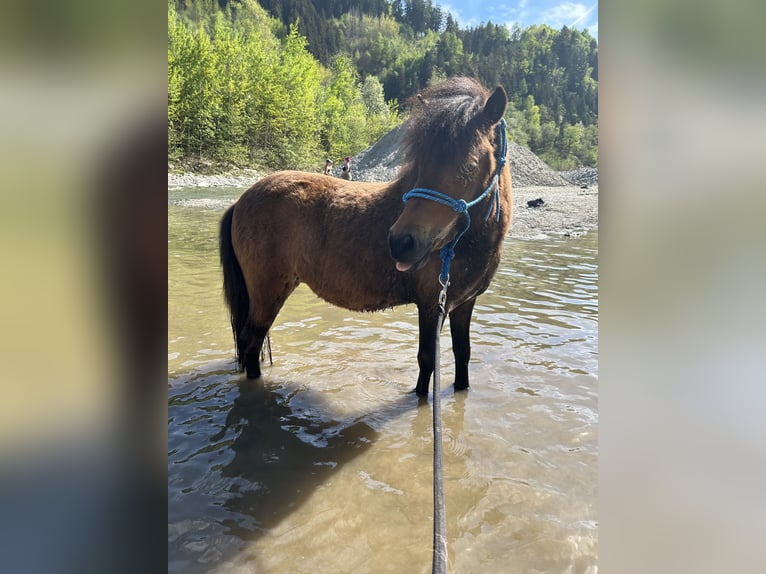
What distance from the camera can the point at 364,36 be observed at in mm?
100625

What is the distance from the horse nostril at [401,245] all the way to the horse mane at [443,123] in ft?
1.63

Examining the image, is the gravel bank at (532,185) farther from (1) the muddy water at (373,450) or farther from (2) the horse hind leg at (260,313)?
(1) the muddy water at (373,450)

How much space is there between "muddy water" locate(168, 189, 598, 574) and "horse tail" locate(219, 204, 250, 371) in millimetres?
422

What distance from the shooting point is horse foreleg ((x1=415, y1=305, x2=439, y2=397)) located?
319 cm

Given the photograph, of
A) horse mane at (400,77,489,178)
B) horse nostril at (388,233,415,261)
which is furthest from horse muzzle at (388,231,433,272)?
horse mane at (400,77,489,178)

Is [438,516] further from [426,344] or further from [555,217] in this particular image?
[555,217]

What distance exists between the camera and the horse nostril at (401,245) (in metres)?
2.42

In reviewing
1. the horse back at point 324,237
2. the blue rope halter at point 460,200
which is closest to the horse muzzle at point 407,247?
the blue rope halter at point 460,200

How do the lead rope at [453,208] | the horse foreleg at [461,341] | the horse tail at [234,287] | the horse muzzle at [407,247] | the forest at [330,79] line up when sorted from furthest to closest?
1. the forest at [330,79]
2. the horse tail at [234,287]
3. the horse foreleg at [461,341]
4. the horse muzzle at [407,247]
5. the lead rope at [453,208]

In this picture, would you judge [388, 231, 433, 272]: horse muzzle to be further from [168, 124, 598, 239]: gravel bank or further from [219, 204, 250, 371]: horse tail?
[219, 204, 250, 371]: horse tail
